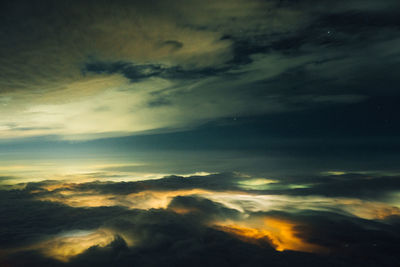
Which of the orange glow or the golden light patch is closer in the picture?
the golden light patch

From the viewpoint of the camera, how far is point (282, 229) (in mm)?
12711

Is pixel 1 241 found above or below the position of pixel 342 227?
above

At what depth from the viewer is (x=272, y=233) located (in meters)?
12.1

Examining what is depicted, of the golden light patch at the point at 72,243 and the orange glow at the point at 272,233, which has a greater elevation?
the golden light patch at the point at 72,243

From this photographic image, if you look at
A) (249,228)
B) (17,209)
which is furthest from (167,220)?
(17,209)

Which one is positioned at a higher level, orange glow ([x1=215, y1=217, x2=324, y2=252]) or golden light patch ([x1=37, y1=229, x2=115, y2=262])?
golden light patch ([x1=37, y1=229, x2=115, y2=262])

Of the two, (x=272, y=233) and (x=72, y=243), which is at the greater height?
(x=72, y=243)

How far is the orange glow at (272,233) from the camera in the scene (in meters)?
10.3

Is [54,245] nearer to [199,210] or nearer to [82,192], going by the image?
[199,210]

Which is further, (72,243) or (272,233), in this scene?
(272,233)

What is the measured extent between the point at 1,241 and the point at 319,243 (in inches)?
707

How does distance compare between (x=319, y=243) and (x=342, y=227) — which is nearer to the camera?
(x=319, y=243)

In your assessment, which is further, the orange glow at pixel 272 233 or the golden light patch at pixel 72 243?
the orange glow at pixel 272 233

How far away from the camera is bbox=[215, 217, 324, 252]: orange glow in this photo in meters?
10.3
